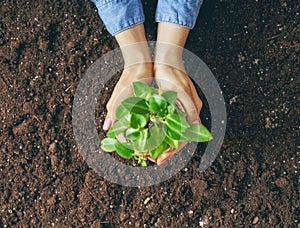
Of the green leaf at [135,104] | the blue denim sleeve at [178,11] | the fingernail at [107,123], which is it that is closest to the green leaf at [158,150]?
the green leaf at [135,104]

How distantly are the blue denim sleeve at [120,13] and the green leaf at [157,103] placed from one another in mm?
331

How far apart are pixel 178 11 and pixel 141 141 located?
41 cm

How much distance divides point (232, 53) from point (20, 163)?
754 mm

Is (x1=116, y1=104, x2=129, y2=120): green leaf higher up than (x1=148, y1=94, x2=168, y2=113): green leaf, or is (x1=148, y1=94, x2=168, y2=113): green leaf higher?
(x1=148, y1=94, x2=168, y2=113): green leaf

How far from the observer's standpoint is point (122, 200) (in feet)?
4.89

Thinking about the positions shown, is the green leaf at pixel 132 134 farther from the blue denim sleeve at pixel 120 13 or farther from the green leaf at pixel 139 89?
the blue denim sleeve at pixel 120 13

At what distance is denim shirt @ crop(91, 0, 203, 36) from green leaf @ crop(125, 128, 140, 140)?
0.34 meters

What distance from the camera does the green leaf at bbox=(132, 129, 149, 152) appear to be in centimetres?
113

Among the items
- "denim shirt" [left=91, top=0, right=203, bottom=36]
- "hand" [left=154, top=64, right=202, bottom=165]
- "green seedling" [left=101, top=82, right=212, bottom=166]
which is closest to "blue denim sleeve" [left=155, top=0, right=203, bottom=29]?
"denim shirt" [left=91, top=0, right=203, bottom=36]

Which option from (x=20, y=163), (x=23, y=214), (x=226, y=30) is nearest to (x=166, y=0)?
(x=226, y=30)

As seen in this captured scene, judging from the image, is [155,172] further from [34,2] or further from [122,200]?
[34,2]

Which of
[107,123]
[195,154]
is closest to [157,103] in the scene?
[107,123]

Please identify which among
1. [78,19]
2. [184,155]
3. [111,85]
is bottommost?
[184,155]

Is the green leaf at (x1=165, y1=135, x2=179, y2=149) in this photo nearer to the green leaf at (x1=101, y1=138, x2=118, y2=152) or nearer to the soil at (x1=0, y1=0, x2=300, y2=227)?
Answer: the green leaf at (x1=101, y1=138, x2=118, y2=152)
